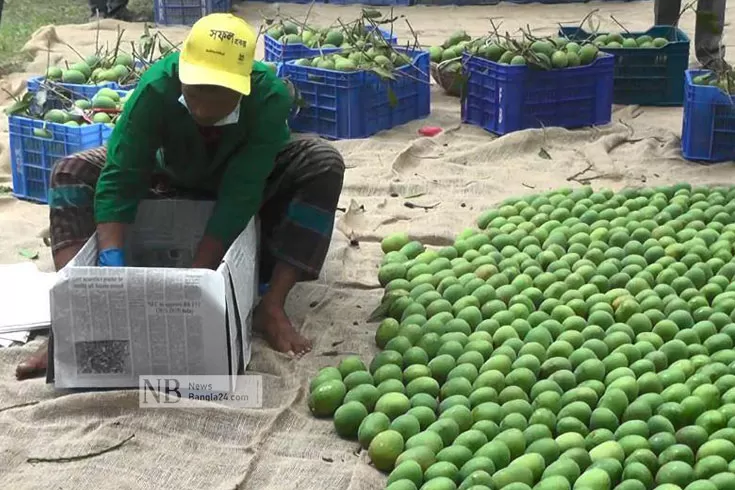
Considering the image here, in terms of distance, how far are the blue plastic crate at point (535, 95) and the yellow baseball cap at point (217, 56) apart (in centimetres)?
280

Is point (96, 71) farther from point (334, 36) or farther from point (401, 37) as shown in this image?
point (401, 37)

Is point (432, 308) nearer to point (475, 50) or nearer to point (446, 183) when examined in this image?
point (446, 183)

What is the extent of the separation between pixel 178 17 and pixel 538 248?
5777 millimetres

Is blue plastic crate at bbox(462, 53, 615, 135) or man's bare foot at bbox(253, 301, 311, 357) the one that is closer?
man's bare foot at bbox(253, 301, 311, 357)

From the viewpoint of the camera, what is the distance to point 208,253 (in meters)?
3.23

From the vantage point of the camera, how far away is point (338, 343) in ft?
11.2

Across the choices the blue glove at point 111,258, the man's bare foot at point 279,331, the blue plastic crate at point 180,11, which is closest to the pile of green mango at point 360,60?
the man's bare foot at point 279,331

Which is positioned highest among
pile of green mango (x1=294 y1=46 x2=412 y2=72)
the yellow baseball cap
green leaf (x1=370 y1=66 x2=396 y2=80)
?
the yellow baseball cap

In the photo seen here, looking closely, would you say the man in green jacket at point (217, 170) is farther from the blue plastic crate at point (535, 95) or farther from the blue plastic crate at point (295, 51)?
the blue plastic crate at point (295, 51)

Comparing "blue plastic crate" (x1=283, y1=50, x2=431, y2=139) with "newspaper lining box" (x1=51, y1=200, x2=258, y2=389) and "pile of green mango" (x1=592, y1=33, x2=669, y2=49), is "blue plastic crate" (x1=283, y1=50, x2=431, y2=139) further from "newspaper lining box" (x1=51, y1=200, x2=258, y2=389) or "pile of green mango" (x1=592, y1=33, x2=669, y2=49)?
"newspaper lining box" (x1=51, y1=200, x2=258, y2=389)

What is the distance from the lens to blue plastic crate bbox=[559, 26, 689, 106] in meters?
6.28

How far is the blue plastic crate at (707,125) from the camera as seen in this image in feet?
16.9

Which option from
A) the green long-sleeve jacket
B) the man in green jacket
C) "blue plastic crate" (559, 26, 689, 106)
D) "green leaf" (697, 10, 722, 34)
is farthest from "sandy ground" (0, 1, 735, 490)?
"green leaf" (697, 10, 722, 34)

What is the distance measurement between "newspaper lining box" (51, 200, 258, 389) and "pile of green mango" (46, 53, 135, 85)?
2138mm
